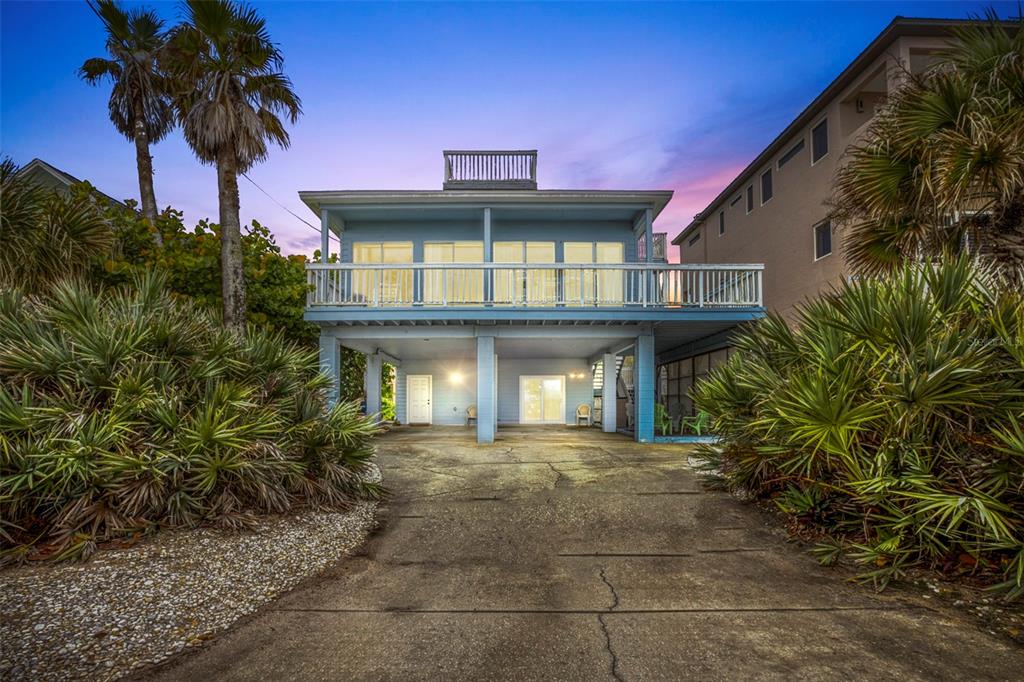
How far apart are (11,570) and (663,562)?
5.27 metres

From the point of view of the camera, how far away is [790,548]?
14.8 ft

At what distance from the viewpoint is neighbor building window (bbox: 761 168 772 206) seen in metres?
15.8

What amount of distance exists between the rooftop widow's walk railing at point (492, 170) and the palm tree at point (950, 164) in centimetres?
947

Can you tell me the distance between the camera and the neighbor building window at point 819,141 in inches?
512

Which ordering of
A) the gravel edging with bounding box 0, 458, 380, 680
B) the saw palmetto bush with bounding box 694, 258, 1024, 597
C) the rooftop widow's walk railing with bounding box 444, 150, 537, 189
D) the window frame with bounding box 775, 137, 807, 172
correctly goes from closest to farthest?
the gravel edging with bounding box 0, 458, 380, 680 → the saw palmetto bush with bounding box 694, 258, 1024, 597 → the window frame with bounding box 775, 137, 807, 172 → the rooftop widow's walk railing with bounding box 444, 150, 537, 189

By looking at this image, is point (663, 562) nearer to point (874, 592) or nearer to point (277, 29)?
point (874, 592)

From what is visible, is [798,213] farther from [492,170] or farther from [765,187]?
[492,170]

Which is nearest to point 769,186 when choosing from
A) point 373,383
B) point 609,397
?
point 609,397

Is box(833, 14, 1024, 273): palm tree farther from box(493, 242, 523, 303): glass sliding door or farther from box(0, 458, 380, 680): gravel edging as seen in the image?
box(0, 458, 380, 680): gravel edging

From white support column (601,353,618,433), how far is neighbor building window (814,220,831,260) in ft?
21.5

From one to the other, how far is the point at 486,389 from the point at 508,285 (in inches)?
110

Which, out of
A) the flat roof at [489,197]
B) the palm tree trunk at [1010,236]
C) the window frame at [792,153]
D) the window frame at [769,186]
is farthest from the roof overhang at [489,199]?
the palm tree trunk at [1010,236]

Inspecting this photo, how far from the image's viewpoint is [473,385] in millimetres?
17016

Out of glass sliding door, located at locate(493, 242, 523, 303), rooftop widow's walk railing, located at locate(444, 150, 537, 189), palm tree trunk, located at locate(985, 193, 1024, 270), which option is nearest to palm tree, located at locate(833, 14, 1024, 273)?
palm tree trunk, located at locate(985, 193, 1024, 270)
